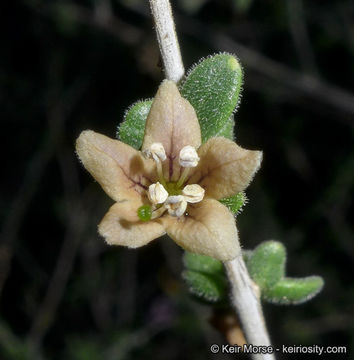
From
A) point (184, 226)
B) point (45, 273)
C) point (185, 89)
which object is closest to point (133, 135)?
point (185, 89)

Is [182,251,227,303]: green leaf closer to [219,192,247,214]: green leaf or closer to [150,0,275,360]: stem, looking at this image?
[150,0,275,360]: stem

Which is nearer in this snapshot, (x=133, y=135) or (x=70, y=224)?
(x=133, y=135)

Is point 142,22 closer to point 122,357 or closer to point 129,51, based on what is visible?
point 129,51

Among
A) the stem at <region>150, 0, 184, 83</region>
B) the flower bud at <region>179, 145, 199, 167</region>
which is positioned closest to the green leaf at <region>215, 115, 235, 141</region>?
the flower bud at <region>179, 145, 199, 167</region>

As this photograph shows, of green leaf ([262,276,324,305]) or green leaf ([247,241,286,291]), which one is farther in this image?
green leaf ([262,276,324,305])

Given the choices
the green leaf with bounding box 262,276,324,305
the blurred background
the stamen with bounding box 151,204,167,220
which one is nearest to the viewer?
the stamen with bounding box 151,204,167,220

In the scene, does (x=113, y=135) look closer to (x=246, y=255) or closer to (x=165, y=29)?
(x=246, y=255)
